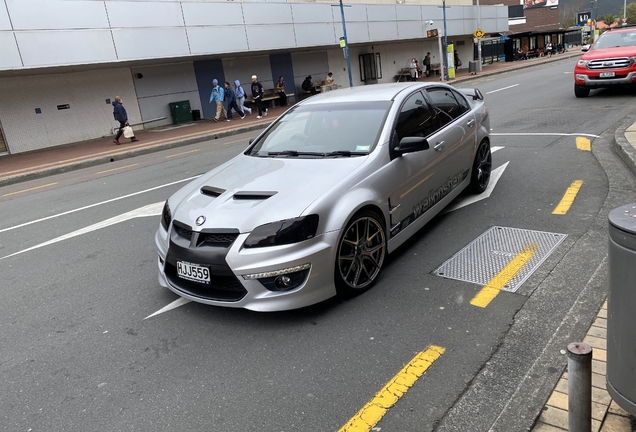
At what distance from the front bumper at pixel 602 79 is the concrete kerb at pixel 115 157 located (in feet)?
36.2

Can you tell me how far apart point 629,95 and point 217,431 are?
52.5 feet

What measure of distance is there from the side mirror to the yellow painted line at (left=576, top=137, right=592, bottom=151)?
542cm

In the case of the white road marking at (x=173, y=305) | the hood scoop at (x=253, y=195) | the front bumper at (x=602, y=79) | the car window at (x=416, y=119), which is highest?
the car window at (x=416, y=119)

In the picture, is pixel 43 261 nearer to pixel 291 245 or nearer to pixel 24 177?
pixel 291 245

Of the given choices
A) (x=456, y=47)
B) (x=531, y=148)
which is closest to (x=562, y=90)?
(x=531, y=148)

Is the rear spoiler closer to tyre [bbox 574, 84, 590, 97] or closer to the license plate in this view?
the license plate

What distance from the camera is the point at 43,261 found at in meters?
5.75

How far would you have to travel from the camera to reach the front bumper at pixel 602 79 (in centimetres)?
1373

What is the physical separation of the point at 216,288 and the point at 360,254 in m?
1.20

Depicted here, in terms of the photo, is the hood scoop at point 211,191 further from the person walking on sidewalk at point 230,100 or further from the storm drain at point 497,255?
the person walking on sidewalk at point 230,100

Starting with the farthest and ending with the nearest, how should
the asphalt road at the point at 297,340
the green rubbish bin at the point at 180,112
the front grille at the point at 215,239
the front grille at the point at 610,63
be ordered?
the green rubbish bin at the point at 180,112 < the front grille at the point at 610,63 < the front grille at the point at 215,239 < the asphalt road at the point at 297,340

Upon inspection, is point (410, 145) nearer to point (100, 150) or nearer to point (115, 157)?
point (115, 157)

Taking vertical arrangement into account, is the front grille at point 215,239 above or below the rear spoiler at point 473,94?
below

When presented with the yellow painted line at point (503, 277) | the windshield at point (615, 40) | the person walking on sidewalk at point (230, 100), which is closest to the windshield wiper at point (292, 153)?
the yellow painted line at point (503, 277)
